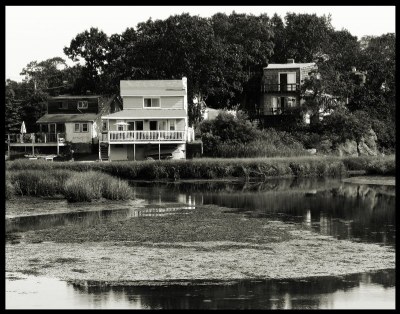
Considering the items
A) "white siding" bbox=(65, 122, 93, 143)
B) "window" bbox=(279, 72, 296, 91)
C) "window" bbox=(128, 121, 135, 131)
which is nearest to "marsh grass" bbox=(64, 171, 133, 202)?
"window" bbox=(128, 121, 135, 131)

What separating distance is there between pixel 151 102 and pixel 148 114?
2.57 metres

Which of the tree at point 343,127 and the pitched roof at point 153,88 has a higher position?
the pitched roof at point 153,88

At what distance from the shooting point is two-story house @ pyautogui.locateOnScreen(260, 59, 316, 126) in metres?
75.7

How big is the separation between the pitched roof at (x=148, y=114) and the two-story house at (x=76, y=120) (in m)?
3.68

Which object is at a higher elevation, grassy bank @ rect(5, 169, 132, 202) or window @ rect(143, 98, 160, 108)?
window @ rect(143, 98, 160, 108)

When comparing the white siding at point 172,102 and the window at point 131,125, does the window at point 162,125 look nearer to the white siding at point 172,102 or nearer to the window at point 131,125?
the window at point 131,125

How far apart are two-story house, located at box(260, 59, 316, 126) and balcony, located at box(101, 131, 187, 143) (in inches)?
540

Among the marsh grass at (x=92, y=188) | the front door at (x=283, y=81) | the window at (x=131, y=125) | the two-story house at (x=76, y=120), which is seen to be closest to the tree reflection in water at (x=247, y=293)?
the marsh grass at (x=92, y=188)

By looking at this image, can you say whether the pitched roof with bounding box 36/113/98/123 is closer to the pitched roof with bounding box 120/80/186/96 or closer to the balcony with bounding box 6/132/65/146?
→ the balcony with bounding box 6/132/65/146

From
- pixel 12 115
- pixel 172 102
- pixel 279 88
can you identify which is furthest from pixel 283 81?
pixel 12 115

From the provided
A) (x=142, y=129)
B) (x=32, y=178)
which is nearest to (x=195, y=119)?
(x=142, y=129)

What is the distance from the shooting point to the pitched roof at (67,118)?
71.6 m

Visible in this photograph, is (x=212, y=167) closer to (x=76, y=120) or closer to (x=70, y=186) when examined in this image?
(x=70, y=186)

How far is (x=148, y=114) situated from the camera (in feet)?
225
